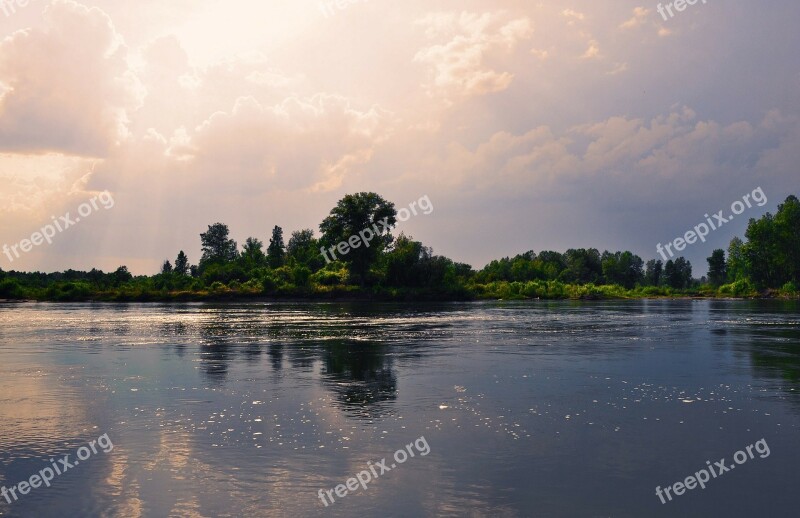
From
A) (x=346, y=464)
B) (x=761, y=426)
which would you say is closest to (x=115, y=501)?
(x=346, y=464)

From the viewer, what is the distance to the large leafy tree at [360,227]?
474ft

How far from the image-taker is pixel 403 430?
56.2ft

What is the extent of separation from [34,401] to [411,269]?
12478 centimetres

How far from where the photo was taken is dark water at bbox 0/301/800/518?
39.7ft

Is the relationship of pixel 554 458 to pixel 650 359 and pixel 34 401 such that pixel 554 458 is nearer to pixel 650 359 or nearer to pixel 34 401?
pixel 34 401

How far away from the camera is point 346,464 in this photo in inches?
554

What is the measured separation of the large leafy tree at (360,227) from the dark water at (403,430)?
358ft

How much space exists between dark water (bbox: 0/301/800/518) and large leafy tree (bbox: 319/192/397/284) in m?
109

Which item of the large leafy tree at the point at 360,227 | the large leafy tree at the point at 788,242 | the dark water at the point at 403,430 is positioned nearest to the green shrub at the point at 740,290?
the large leafy tree at the point at 788,242

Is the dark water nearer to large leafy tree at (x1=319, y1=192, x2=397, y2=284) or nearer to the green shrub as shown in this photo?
large leafy tree at (x1=319, y1=192, x2=397, y2=284)

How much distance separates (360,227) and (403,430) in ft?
429

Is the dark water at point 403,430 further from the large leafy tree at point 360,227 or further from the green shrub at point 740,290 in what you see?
the green shrub at point 740,290

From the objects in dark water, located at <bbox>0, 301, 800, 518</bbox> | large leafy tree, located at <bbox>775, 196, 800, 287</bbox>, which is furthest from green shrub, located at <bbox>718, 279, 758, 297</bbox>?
dark water, located at <bbox>0, 301, 800, 518</bbox>

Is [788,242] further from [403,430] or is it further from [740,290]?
[403,430]
